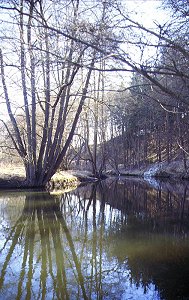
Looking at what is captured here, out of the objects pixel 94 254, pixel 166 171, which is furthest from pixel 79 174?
pixel 94 254

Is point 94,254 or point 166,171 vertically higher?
point 166,171

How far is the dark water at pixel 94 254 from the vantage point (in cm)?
392

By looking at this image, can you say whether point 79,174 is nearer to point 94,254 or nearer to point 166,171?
point 166,171

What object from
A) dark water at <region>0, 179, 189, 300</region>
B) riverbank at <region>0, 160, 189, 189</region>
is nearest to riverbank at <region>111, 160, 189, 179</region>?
riverbank at <region>0, 160, 189, 189</region>

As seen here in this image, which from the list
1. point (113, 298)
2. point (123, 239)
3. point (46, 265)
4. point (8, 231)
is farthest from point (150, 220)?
point (113, 298)

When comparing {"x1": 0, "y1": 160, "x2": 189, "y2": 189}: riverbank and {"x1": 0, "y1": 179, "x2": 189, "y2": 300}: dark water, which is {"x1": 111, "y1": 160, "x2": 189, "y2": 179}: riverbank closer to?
{"x1": 0, "y1": 160, "x2": 189, "y2": 189}: riverbank

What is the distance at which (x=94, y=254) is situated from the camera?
5.41 m

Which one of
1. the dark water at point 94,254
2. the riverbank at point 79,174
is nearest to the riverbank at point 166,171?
the riverbank at point 79,174

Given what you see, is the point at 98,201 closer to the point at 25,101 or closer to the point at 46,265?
the point at 25,101

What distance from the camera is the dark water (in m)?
3.92

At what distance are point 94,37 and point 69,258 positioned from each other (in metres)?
3.48

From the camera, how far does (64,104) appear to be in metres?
17.7

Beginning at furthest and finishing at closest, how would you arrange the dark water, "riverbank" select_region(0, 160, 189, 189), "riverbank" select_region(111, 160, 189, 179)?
1. "riverbank" select_region(111, 160, 189, 179)
2. "riverbank" select_region(0, 160, 189, 189)
3. the dark water

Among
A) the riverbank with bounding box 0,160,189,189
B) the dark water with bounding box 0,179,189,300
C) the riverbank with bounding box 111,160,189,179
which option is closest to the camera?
the dark water with bounding box 0,179,189,300
